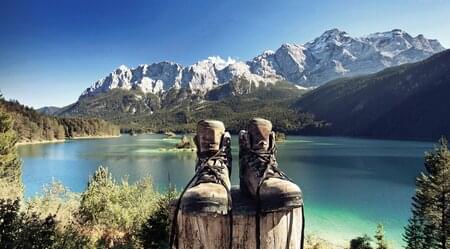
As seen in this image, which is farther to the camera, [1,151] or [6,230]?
[1,151]

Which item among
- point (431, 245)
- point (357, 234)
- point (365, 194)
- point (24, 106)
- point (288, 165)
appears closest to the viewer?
point (431, 245)

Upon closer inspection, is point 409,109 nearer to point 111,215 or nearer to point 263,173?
point 111,215

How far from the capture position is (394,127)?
6171 inches

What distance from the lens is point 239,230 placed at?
205 centimetres

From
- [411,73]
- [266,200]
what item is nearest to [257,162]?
[266,200]

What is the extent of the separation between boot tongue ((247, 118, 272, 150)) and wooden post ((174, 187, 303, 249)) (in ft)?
1.98

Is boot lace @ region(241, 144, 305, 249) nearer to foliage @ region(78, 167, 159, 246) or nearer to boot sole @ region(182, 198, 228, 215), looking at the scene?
boot sole @ region(182, 198, 228, 215)

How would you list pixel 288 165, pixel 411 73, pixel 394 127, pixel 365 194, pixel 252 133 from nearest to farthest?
pixel 252 133
pixel 365 194
pixel 288 165
pixel 394 127
pixel 411 73

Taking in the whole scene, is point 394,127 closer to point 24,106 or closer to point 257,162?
point 24,106

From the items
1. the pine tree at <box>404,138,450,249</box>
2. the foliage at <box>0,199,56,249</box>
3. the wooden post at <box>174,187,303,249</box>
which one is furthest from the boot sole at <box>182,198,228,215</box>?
the pine tree at <box>404,138,450,249</box>

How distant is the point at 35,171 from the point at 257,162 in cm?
5601

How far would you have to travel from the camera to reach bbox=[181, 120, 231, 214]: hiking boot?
1872mm

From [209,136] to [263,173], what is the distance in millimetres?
597

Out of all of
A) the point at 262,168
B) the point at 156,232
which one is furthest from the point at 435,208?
the point at 262,168
